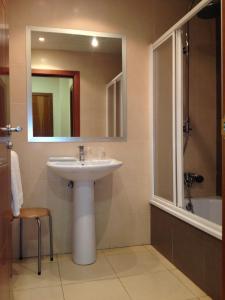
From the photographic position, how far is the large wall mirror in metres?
2.41

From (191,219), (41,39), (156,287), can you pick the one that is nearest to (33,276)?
(156,287)

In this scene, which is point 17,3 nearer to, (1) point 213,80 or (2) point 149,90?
(2) point 149,90

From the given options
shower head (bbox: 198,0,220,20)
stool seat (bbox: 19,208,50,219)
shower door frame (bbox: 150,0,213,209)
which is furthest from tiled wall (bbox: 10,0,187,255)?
shower head (bbox: 198,0,220,20)

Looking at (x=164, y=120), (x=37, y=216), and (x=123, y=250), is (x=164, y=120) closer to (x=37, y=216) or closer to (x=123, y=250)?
(x=123, y=250)

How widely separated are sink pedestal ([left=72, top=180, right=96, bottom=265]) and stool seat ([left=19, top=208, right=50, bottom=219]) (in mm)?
252

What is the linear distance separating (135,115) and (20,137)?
1.08m

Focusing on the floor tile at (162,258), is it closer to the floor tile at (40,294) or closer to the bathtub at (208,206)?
the bathtub at (208,206)

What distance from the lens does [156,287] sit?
1.89 m

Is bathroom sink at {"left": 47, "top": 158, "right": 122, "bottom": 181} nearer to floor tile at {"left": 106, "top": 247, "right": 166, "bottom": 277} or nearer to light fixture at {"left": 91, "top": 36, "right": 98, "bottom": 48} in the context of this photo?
floor tile at {"left": 106, "top": 247, "right": 166, "bottom": 277}

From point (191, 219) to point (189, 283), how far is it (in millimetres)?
445

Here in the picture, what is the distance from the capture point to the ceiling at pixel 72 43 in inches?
95.0

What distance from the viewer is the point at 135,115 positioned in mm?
2654

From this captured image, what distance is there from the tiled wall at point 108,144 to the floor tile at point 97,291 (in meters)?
0.61

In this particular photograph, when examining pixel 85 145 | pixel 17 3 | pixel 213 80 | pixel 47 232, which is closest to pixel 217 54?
pixel 213 80
